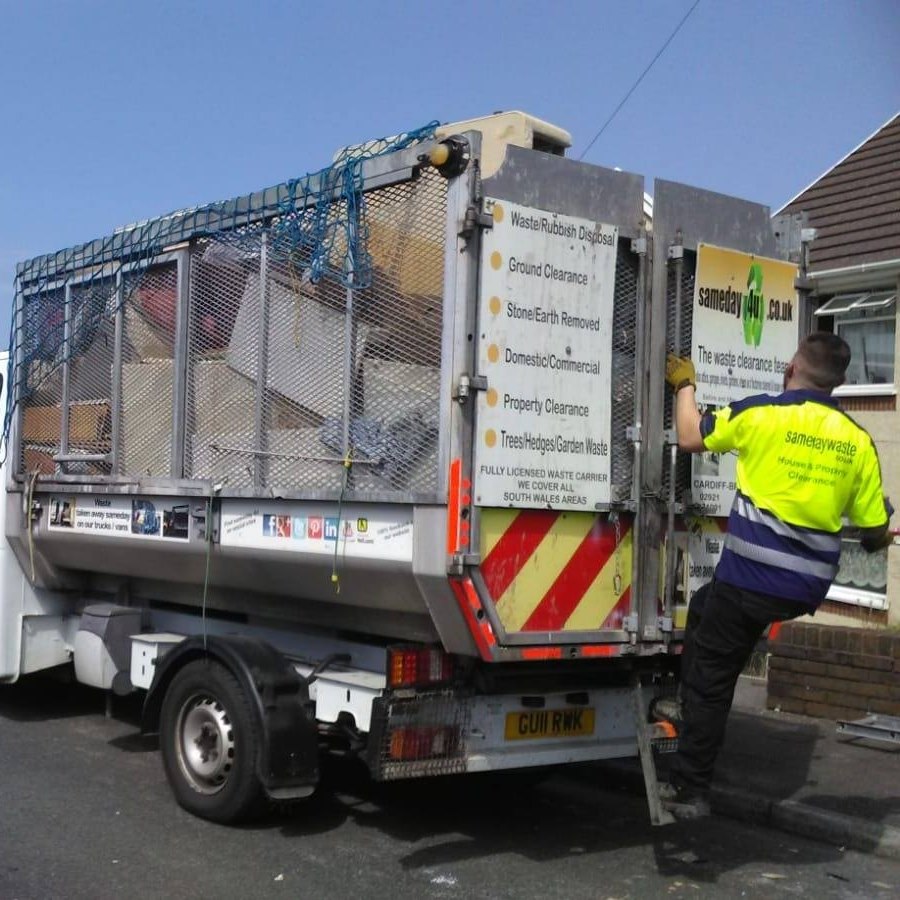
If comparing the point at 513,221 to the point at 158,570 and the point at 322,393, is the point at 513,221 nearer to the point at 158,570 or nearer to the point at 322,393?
the point at 322,393

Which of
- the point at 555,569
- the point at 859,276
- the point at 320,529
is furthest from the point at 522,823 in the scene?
the point at 859,276

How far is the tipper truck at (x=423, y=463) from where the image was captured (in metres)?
5.05

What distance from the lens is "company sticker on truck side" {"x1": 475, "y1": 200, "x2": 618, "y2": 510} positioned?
502cm

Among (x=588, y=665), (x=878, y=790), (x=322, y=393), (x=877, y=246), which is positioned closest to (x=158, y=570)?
(x=322, y=393)

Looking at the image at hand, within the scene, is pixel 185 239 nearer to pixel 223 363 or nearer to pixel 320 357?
pixel 223 363

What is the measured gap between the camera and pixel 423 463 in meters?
5.14

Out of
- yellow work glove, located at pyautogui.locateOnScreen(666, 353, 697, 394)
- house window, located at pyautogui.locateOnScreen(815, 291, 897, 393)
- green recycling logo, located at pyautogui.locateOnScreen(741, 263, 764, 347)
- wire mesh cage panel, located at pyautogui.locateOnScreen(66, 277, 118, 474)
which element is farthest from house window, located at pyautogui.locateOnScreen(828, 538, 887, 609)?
wire mesh cage panel, located at pyautogui.locateOnScreen(66, 277, 118, 474)

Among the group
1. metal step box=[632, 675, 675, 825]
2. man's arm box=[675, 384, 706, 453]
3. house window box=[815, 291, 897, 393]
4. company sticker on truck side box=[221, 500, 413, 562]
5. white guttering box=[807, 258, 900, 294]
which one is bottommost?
metal step box=[632, 675, 675, 825]

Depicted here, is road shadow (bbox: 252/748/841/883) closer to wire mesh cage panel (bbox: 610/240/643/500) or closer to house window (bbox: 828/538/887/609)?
wire mesh cage panel (bbox: 610/240/643/500)

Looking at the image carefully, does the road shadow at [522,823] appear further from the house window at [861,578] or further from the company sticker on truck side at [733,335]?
the house window at [861,578]

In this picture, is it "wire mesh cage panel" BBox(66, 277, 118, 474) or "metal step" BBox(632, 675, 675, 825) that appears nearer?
"metal step" BBox(632, 675, 675, 825)

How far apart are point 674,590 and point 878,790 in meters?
2.09

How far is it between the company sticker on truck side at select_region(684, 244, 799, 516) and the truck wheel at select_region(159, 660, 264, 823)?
234 centimetres

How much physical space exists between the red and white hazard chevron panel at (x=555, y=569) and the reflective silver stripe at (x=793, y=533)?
2.39 feet
